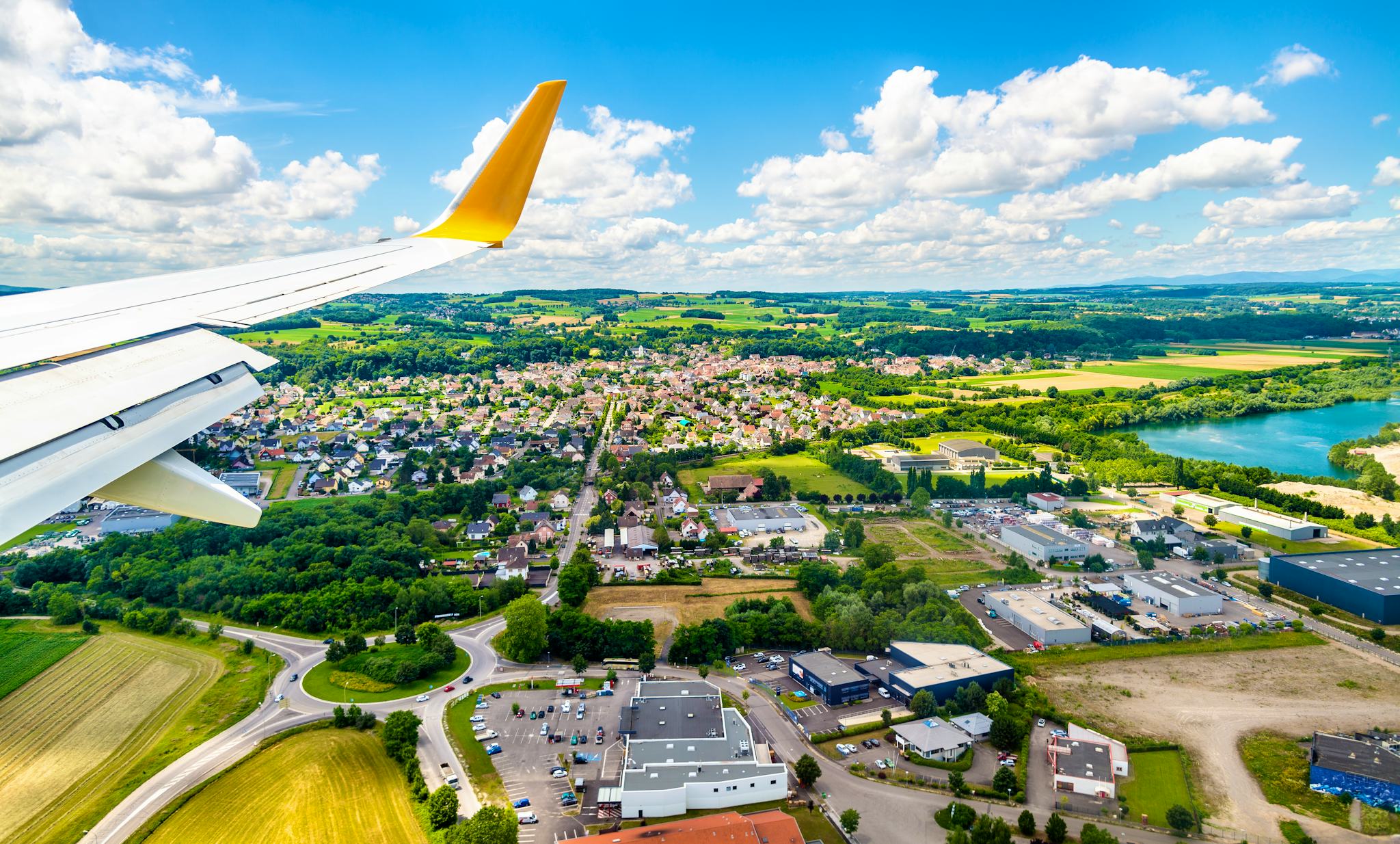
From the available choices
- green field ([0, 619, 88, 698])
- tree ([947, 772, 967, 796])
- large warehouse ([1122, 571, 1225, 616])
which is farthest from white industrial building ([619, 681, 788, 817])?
green field ([0, 619, 88, 698])

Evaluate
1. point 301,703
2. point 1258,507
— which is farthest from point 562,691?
point 1258,507

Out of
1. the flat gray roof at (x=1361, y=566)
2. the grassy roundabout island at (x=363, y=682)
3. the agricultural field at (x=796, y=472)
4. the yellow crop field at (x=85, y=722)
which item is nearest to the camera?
the yellow crop field at (x=85, y=722)

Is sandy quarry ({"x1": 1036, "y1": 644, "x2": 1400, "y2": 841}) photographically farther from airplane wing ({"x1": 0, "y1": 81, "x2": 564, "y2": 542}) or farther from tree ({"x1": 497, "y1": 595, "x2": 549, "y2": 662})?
airplane wing ({"x1": 0, "y1": 81, "x2": 564, "y2": 542})

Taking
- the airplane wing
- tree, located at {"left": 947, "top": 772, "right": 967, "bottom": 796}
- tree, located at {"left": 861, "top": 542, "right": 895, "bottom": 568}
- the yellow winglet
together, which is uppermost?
the yellow winglet

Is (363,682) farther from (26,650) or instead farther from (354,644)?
(26,650)

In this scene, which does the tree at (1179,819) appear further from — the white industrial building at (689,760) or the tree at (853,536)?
the tree at (853,536)

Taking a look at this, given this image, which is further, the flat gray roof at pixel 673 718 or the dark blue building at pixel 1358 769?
the flat gray roof at pixel 673 718

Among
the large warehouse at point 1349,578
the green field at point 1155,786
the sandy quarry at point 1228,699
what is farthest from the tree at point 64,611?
the large warehouse at point 1349,578
